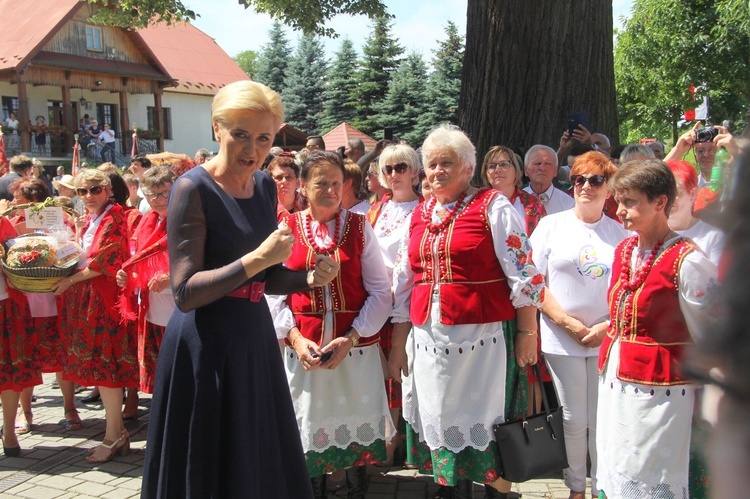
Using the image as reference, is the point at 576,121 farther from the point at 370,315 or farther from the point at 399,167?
the point at 370,315

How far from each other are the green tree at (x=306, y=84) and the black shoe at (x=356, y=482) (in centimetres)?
3855

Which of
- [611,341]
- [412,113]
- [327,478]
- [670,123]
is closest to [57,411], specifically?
[327,478]

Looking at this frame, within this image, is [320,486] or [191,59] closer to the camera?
[320,486]

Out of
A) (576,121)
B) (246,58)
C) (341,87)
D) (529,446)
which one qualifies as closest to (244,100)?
(529,446)

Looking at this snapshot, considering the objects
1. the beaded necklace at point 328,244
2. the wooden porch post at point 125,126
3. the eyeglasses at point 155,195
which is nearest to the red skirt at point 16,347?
the eyeglasses at point 155,195

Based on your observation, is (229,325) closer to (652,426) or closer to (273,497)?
(273,497)

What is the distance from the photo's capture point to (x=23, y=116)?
2981cm

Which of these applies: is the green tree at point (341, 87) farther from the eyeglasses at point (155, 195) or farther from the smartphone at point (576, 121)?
the eyeglasses at point (155, 195)

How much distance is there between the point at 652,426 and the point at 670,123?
2595 centimetres

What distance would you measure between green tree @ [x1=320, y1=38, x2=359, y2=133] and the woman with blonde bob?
3255 centimetres

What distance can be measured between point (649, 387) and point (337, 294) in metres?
1.70

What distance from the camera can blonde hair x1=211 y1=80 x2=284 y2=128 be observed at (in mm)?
2673

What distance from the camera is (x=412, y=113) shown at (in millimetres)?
32812

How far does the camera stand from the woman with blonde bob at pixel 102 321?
205 inches
